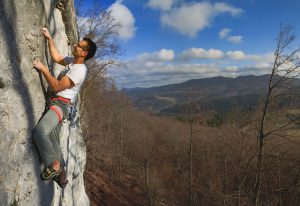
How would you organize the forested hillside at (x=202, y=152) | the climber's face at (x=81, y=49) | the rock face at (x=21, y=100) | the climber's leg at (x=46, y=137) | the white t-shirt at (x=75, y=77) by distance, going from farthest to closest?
the forested hillside at (x=202, y=152), the climber's face at (x=81, y=49), the white t-shirt at (x=75, y=77), the climber's leg at (x=46, y=137), the rock face at (x=21, y=100)

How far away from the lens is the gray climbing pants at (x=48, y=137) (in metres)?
5.16

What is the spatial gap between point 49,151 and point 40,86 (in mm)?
1256

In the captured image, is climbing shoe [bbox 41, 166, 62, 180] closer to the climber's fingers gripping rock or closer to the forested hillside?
the climber's fingers gripping rock

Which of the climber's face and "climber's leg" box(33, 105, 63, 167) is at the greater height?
Result: the climber's face

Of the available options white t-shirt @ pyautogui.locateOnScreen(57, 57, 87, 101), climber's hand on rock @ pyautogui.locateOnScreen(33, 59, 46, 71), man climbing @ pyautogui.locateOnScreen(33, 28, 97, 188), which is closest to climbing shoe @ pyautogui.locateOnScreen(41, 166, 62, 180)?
man climbing @ pyautogui.locateOnScreen(33, 28, 97, 188)

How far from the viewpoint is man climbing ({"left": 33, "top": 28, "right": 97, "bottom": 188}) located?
17.1 ft

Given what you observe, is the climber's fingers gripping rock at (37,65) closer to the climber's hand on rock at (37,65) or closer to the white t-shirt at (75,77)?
the climber's hand on rock at (37,65)

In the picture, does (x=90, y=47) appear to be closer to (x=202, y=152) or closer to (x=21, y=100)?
(x=21, y=100)

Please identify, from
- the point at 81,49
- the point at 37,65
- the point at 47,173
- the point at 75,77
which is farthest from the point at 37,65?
the point at 47,173

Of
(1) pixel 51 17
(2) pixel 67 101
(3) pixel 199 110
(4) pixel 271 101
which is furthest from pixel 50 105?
(3) pixel 199 110

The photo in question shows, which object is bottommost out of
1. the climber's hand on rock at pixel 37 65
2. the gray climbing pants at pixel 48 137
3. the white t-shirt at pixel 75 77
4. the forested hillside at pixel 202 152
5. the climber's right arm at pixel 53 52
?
the forested hillside at pixel 202 152

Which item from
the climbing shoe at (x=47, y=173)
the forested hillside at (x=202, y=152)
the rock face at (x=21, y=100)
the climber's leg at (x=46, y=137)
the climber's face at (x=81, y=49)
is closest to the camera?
the rock face at (x=21, y=100)

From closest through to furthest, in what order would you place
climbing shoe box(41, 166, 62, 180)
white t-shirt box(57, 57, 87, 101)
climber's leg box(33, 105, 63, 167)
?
climber's leg box(33, 105, 63, 167), climbing shoe box(41, 166, 62, 180), white t-shirt box(57, 57, 87, 101)

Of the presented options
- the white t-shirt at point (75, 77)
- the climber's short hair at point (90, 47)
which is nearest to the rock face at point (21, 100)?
the white t-shirt at point (75, 77)
